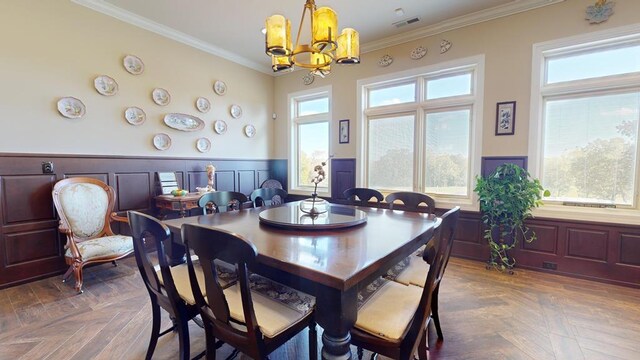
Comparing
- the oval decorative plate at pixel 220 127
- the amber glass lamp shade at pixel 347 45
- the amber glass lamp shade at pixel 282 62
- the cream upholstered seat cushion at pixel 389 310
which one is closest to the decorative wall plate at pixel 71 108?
the oval decorative plate at pixel 220 127

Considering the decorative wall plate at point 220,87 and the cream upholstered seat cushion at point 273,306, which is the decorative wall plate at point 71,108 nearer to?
the decorative wall plate at point 220,87

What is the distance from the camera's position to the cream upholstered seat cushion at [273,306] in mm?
1293

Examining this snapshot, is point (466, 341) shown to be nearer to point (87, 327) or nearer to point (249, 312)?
point (249, 312)

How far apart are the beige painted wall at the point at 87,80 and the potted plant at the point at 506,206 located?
403 centimetres

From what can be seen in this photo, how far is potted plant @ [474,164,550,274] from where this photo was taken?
10.1ft

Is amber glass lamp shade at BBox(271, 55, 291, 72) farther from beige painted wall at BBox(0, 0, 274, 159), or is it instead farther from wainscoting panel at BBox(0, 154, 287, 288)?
wainscoting panel at BBox(0, 154, 287, 288)

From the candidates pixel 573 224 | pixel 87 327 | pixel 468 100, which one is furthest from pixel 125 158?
pixel 573 224

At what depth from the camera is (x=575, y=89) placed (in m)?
3.08

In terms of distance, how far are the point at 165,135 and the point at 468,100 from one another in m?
4.24

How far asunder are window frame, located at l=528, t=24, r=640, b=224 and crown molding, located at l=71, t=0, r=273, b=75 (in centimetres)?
432

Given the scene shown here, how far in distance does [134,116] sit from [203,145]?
102 cm

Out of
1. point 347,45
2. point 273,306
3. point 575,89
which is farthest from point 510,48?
point 273,306

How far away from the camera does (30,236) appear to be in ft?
9.63

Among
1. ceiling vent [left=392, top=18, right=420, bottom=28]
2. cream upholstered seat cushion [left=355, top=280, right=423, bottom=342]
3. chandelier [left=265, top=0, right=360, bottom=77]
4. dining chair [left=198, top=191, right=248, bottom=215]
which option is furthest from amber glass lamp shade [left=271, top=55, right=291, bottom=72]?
ceiling vent [left=392, top=18, right=420, bottom=28]
